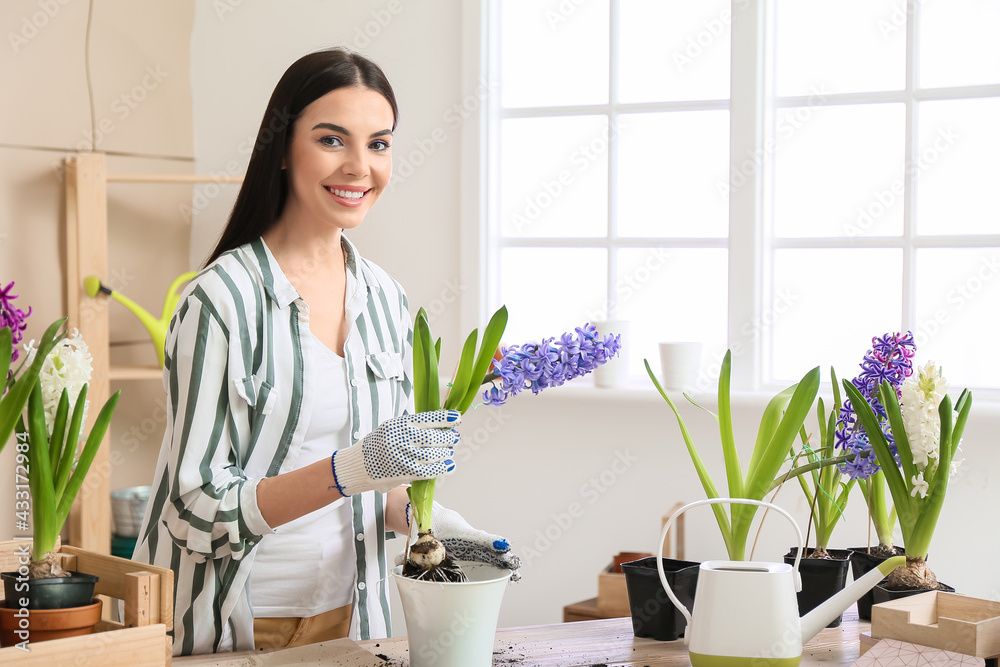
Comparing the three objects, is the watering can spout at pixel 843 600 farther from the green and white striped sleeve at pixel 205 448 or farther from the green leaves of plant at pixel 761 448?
the green and white striped sleeve at pixel 205 448

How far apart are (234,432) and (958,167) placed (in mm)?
2015

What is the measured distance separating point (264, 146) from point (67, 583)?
761 millimetres

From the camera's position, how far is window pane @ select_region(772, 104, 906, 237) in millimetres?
2357

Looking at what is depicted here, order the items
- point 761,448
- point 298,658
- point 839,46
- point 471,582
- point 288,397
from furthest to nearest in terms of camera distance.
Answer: point 839,46
point 288,397
point 761,448
point 298,658
point 471,582

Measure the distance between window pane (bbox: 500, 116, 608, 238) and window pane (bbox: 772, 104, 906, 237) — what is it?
53cm

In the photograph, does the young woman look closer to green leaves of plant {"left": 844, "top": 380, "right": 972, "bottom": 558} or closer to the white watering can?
the white watering can

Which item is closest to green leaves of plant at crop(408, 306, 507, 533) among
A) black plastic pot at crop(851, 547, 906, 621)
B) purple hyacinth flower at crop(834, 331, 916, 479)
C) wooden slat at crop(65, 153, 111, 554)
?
purple hyacinth flower at crop(834, 331, 916, 479)

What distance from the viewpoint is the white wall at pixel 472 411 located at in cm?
241

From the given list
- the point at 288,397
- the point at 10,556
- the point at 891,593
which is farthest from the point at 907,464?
the point at 10,556

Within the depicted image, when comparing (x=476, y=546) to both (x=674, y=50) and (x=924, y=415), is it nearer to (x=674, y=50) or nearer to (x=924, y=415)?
(x=924, y=415)

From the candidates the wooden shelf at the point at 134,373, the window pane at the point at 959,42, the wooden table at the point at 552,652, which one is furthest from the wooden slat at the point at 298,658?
the window pane at the point at 959,42

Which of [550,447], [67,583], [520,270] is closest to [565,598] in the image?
[550,447]

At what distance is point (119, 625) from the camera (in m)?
0.92

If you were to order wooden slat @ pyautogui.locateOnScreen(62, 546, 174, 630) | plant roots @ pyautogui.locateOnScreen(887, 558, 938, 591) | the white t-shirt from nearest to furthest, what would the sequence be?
1. wooden slat @ pyautogui.locateOnScreen(62, 546, 174, 630)
2. plant roots @ pyautogui.locateOnScreen(887, 558, 938, 591)
3. the white t-shirt
